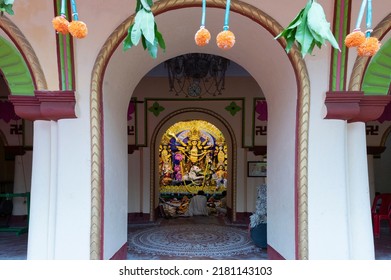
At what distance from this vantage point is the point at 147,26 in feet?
5.89

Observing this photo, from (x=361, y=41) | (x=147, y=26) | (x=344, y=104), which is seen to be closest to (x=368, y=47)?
(x=361, y=41)

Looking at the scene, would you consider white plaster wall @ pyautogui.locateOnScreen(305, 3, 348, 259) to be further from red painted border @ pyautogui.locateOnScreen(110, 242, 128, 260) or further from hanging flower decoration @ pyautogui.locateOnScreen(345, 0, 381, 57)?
red painted border @ pyautogui.locateOnScreen(110, 242, 128, 260)

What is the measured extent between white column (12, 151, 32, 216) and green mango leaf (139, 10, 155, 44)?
7.27m

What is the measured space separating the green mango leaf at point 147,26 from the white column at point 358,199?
2523 millimetres

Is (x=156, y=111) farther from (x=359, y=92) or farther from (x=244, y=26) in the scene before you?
(x=359, y=92)

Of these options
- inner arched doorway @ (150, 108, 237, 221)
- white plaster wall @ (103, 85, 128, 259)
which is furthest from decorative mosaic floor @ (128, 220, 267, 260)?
inner arched doorway @ (150, 108, 237, 221)

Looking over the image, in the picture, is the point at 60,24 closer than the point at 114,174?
Yes

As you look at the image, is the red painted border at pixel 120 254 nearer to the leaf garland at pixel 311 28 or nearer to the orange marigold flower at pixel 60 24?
the orange marigold flower at pixel 60 24

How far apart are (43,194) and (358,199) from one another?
3.07m

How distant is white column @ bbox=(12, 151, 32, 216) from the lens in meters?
7.91

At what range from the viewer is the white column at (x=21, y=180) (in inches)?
311

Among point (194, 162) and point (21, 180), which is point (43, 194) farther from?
point (194, 162)

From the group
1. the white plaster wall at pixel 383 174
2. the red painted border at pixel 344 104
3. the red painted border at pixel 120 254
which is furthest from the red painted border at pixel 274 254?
the white plaster wall at pixel 383 174

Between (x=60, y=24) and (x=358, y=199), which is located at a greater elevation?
(x=60, y=24)
